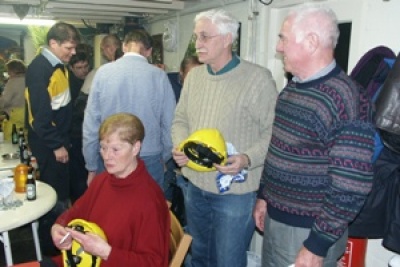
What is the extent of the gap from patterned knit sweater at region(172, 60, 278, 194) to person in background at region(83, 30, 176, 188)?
0.56 metres

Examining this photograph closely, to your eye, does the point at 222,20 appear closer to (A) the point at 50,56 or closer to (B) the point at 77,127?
(A) the point at 50,56

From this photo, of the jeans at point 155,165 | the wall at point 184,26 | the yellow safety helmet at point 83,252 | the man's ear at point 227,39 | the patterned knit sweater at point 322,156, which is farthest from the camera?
the wall at point 184,26

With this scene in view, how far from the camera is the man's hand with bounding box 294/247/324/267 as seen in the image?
4.14 ft

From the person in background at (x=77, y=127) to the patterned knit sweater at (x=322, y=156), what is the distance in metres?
2.57

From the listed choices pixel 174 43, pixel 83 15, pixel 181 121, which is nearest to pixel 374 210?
pixel 181 121

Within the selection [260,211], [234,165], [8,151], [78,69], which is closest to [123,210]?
[234,165]

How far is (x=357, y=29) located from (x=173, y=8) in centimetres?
279

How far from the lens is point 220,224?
191 cm

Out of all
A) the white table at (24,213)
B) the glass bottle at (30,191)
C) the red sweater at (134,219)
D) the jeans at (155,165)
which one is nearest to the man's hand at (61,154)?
the white table at (24,213)

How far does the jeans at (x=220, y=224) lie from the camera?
188 cm

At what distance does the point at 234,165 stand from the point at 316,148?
1.56 ft

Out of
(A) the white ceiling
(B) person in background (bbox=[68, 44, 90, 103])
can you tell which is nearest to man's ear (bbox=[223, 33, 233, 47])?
(A) the white ceiling

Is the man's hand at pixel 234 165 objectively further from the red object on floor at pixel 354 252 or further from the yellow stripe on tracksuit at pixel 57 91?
the yellow stripe on tracksuit at pixel 57 91

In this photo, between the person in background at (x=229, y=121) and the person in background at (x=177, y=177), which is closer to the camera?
the person in background at (x=229, y=121)
